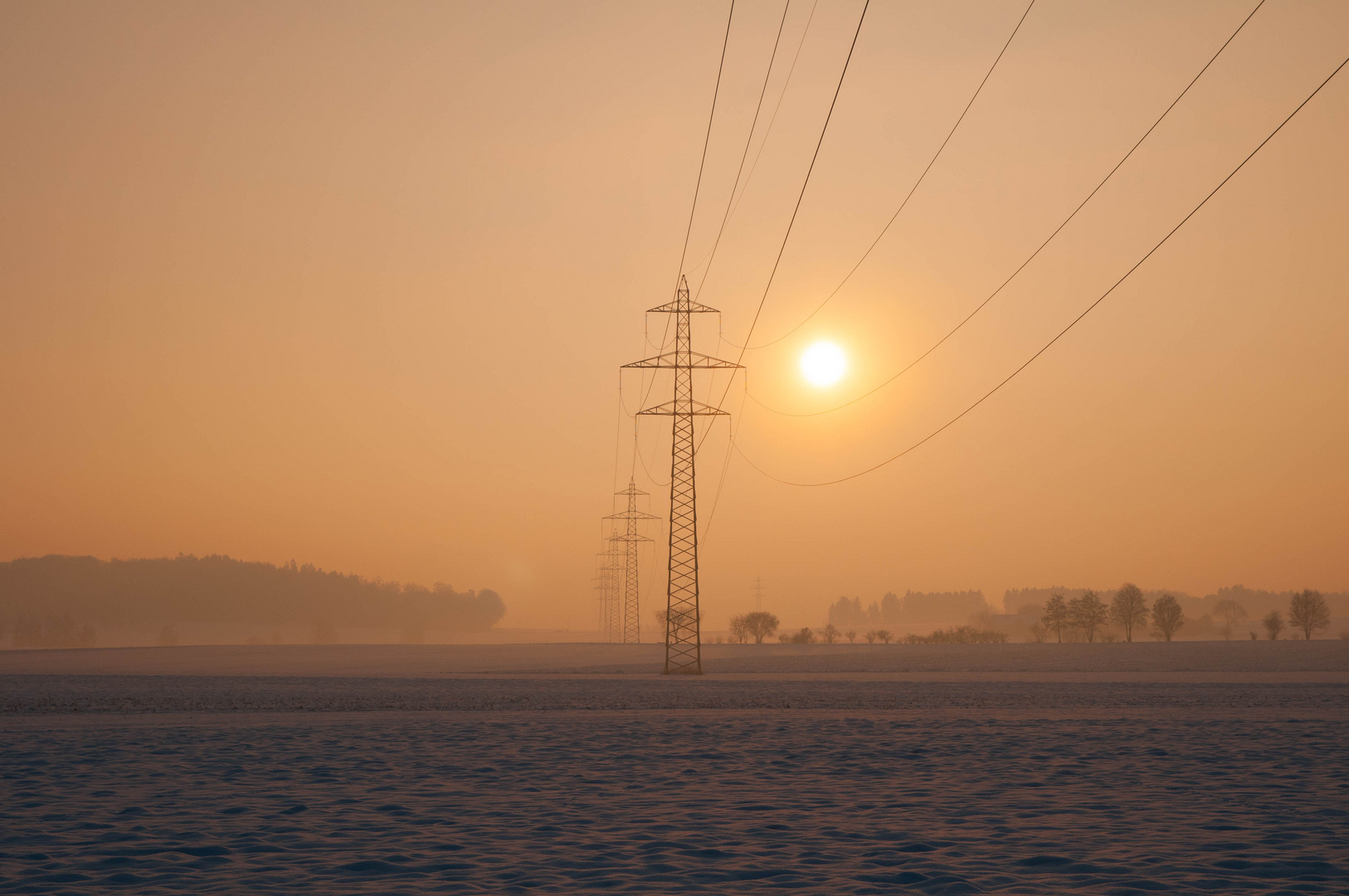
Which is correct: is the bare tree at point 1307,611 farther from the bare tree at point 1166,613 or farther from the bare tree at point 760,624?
the bare tree at point 760,624

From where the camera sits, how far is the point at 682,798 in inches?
622

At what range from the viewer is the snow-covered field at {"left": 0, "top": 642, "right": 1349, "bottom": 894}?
1069 centimetres

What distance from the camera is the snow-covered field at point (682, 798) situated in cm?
1069

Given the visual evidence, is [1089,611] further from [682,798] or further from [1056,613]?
[682,798]

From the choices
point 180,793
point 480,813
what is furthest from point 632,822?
point 180,793

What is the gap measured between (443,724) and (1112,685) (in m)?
30.1

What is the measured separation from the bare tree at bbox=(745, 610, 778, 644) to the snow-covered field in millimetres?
138464

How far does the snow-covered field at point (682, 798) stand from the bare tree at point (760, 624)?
13846 centimetres

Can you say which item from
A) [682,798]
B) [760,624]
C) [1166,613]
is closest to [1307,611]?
[1166,613]

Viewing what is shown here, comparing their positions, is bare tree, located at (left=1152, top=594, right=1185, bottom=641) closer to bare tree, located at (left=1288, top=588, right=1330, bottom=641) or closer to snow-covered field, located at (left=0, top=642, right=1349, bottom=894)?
bare tree, located at (left=1288, top=588, right=1330, bottom=641)

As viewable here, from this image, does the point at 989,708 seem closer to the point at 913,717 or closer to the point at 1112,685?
the point at 913,717

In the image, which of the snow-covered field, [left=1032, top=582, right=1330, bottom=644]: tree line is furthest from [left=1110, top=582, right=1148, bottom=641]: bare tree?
the snow-covered field

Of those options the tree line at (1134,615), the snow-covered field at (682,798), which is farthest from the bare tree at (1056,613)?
the snow-covered field at (682,798)

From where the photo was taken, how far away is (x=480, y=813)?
47.7ft
